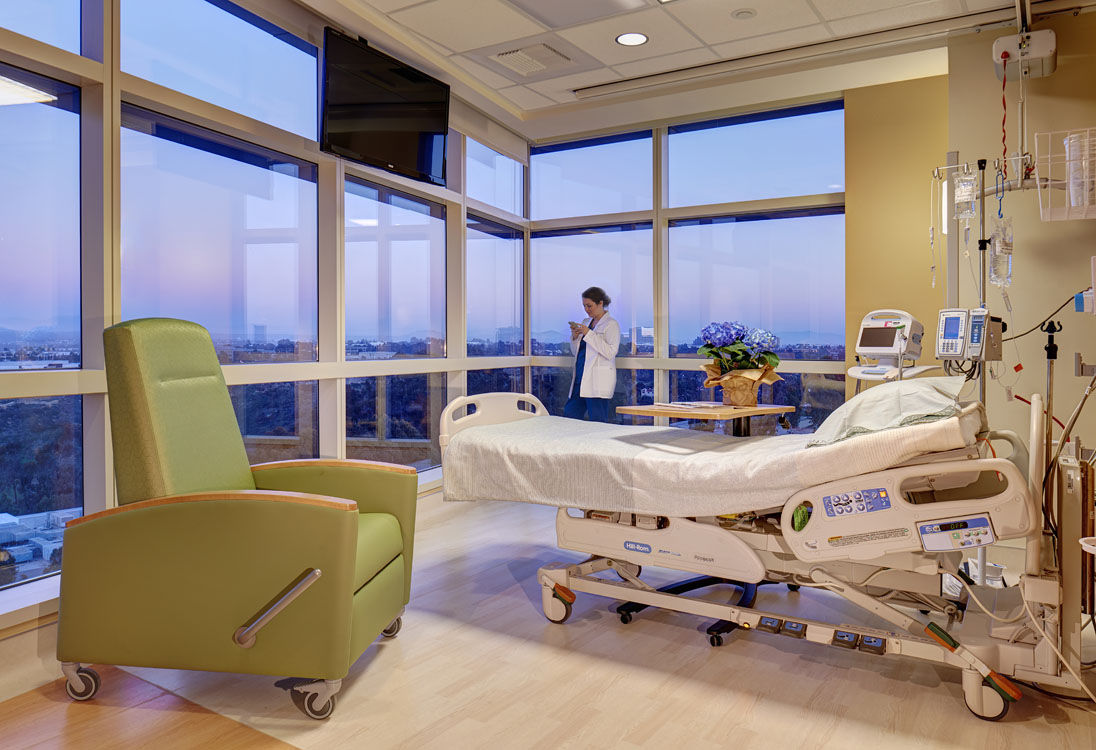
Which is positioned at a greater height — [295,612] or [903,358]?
[903,358]

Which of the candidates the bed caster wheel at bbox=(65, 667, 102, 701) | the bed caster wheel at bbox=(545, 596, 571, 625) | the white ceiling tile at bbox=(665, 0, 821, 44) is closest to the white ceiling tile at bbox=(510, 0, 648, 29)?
the white ceiling tile at bbox=(665, 0, 821, 44)

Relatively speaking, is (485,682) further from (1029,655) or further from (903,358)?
(903,358)

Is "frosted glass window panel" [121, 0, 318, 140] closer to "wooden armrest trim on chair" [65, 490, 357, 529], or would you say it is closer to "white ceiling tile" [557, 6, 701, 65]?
"white ceiling tile" [557, 6, 701, 65]

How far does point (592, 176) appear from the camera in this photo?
5859 millimetres

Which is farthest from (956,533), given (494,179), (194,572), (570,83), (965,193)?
(494,179)

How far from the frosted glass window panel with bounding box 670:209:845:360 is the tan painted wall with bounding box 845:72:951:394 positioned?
0.27m

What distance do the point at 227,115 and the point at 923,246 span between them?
3885mm

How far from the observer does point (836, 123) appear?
4.95 meters

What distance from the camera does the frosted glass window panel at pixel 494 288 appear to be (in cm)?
546

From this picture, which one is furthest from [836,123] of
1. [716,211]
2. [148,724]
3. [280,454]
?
[148,724]

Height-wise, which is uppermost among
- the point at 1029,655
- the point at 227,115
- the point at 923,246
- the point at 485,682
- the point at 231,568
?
the point at 227,115

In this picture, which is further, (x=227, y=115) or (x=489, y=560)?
(x=489, y=560)

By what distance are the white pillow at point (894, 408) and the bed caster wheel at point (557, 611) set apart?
1.14m

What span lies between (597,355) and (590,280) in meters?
0.92
